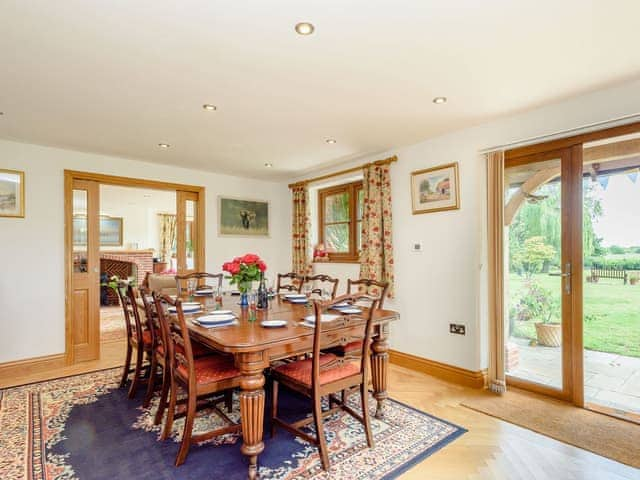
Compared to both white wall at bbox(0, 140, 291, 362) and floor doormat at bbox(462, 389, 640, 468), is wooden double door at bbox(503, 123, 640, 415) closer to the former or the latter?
floor doormat at bbox(462, 389, 640, 468)

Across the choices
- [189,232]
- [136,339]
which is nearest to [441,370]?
[136,339]

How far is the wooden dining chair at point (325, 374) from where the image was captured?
6.53ft

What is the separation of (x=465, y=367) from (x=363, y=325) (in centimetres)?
155

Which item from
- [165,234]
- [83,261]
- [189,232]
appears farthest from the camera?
[165,234]

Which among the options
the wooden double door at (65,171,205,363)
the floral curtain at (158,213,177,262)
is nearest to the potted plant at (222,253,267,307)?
the wooden double door at (65,171,205,363)

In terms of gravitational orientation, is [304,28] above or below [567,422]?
above

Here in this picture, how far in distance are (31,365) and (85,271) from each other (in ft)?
3.50

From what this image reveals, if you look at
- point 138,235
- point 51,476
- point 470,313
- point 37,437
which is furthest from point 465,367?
point 138,235

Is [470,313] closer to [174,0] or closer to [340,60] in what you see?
[340,60]

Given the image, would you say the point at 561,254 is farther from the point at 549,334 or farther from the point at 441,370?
the point at 441,370

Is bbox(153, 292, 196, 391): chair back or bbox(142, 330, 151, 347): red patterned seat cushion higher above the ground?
bbox(153, 292, 196, 391): chair back

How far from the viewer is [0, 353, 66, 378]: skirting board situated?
3506 mm

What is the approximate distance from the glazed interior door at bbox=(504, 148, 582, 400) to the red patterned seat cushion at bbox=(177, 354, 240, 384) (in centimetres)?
248

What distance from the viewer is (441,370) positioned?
345cm
